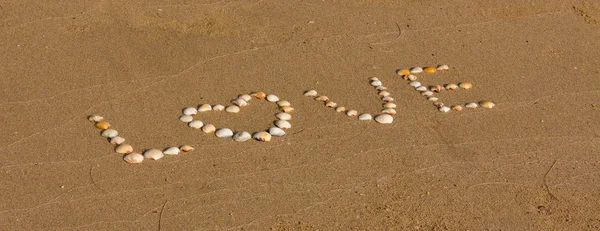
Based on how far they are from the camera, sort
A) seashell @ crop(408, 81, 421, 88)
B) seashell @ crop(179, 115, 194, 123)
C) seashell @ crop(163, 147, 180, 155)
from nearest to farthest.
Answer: seashell @ crop(163, 147, 180, 155) < seashell @ crop(179, 115, 194, 123) < seashell @ crop(408, 81, 421, 88)

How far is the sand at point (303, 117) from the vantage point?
4.54m

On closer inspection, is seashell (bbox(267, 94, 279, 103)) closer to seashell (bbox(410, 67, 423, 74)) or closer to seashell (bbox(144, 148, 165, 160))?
seashell (bbox(144, 148, 165, 160))

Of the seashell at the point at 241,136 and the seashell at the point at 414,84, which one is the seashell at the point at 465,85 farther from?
the seashell at the point at 241,136

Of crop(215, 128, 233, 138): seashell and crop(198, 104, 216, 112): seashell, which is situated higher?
crop(198, 104, 216, 112): seashell

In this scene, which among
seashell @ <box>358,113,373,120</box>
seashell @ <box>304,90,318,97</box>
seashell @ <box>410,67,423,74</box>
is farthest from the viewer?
seashell @ <box>410,67,423,74</box>

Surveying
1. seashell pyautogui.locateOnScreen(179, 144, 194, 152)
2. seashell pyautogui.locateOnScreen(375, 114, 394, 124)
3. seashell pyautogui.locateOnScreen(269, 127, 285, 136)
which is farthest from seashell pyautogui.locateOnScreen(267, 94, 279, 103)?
seashell pyautogui.locateOnScreen(179, 144, 194, 152)

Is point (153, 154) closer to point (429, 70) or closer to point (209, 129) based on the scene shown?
point (209, 129)

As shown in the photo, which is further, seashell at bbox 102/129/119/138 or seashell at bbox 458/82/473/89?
seashell at bbox 458/82/473/89

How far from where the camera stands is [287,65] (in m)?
6.17

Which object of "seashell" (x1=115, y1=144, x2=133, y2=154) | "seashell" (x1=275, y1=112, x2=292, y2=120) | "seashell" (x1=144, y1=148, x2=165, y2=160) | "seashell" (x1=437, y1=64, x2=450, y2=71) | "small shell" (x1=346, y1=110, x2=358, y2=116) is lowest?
"seashell" (x1=437, y1=64, x2=450, y2=71)

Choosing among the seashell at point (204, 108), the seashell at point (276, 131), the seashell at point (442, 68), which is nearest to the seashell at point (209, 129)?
the seashell at point (204, 108)

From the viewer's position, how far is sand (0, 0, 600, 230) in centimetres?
454

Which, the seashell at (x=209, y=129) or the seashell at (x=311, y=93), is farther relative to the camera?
the seashell at (x=311, y=93)

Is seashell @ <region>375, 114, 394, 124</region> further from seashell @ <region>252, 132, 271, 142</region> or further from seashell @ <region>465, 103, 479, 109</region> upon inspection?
seashell @ <region>252, 132, 271, 142</region>
